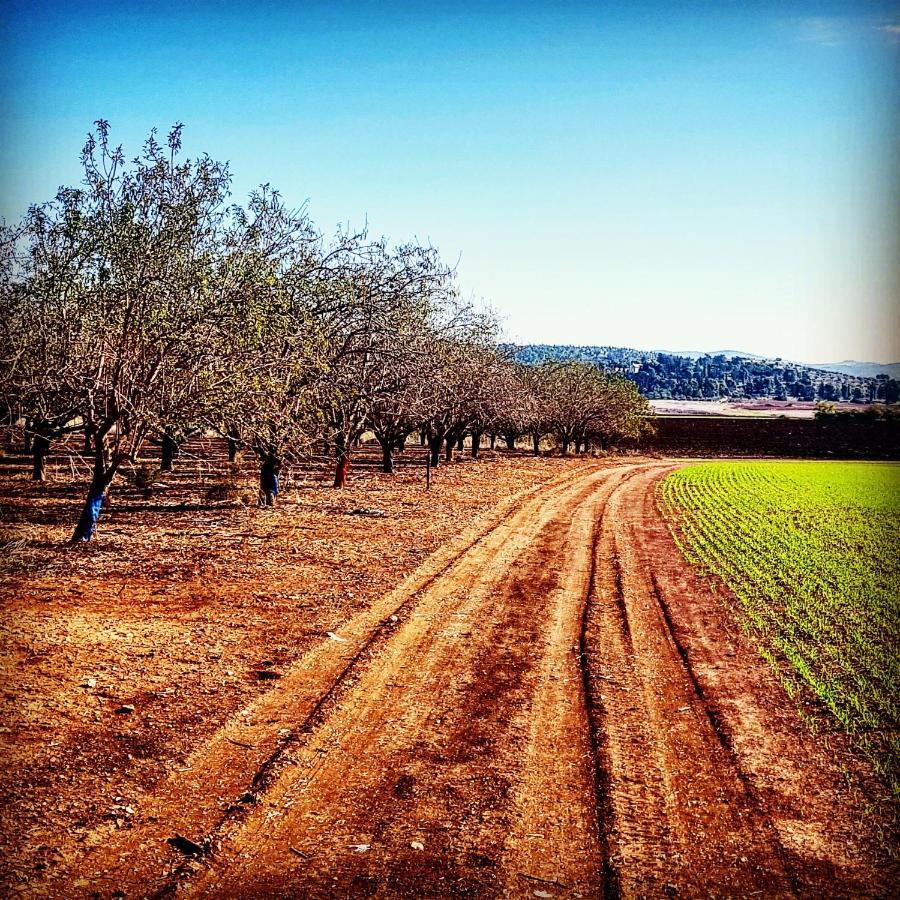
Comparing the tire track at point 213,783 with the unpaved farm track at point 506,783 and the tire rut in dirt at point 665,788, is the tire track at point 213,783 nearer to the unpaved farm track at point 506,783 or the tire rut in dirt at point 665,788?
the unpaved farm track at point 506,783

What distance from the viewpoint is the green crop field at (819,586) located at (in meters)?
8.99

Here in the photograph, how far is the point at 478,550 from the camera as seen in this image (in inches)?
687

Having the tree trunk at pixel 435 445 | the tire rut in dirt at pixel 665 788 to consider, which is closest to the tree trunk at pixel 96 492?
the tire rut in dirt at pixel 665 788

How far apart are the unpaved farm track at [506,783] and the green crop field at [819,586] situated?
0.67m

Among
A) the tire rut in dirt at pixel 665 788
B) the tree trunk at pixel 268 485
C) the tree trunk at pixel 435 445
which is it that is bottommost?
the tire rut in dirt at pixel 665 788

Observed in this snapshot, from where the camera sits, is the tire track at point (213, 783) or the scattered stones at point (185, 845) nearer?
the tire track at point (213, 783)

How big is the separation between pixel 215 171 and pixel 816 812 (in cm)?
1278

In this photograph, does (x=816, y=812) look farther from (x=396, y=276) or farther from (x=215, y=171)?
(x=396, y=276)

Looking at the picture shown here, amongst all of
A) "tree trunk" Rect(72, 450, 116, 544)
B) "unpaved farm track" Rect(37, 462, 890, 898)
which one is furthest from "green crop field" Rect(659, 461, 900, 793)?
"tree trunk" Rect(72, 450, 116, 544)

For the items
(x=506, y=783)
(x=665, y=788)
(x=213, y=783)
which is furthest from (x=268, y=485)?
(x=665, y=788)

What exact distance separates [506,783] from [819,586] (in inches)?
451

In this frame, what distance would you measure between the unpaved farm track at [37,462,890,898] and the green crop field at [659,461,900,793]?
67 cm

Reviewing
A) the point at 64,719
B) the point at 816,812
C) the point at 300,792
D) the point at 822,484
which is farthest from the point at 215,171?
the point at 822,484

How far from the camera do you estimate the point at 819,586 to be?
A: 15391 millimetres
